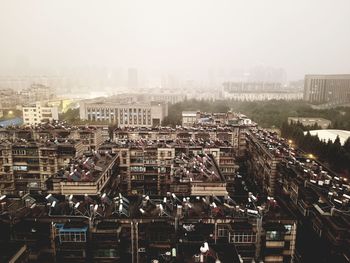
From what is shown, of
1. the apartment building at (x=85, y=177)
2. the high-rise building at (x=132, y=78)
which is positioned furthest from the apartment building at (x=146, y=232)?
the high-rise building at (x=132, y=78)

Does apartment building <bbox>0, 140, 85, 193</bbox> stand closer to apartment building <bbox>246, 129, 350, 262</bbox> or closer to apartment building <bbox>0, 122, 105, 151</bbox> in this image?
apartment building <bbox>0, 122, 105, 151</bbox>

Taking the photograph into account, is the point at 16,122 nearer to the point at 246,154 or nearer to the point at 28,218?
the point at 246,154

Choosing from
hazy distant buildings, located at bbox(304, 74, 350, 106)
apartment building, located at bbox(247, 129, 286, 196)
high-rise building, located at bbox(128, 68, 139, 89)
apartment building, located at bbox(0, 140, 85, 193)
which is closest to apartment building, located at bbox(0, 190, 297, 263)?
apartment building, located at bbox(247, 129, 286, 196)

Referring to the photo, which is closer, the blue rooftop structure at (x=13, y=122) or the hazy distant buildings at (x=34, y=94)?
the blue rooftop structure at (x=13, y=122)

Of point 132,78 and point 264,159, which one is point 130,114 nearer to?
point 264,159

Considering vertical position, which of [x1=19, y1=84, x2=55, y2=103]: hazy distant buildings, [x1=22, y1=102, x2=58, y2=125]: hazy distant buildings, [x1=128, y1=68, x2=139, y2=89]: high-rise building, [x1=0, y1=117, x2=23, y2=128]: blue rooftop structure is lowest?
[x1=0, y1=117, x2=23, y2=128]: blue rooftop structure

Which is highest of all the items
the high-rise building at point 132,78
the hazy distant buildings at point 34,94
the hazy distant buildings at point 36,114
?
the high-rise building at point 132,78

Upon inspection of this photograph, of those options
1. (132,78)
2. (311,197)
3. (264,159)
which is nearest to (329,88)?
(264,159)

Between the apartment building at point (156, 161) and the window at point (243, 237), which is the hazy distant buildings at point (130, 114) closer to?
the apartment building at point (156, 161)

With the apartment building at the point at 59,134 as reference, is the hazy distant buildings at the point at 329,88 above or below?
above
